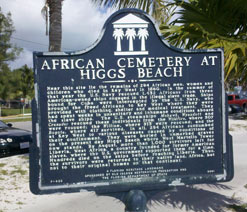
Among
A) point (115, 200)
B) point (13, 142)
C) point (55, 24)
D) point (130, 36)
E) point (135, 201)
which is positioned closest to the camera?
point (135, 201)

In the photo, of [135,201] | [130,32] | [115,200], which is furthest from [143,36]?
[115,200]

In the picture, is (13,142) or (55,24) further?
(13,142)

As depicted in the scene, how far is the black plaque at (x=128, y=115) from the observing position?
2777 mm

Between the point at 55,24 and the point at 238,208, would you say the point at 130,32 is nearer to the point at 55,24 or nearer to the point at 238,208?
the point at 238,208

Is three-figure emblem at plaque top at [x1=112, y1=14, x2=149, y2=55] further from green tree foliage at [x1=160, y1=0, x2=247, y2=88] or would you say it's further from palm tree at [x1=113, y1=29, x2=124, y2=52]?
green tree foliage at [x1=160, y1=0, x2=247, y2=88]

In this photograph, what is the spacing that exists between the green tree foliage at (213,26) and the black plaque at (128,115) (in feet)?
3.60

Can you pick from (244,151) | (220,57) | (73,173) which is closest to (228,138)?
(220,57)

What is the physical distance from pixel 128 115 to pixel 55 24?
401 cm

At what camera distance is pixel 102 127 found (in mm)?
2828

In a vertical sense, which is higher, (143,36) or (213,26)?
(213,26)

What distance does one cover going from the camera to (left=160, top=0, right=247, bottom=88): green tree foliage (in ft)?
13.1

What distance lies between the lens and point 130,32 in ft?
9.43

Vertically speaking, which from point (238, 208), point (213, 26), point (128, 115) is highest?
point (213, 26)

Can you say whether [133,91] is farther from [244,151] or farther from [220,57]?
[244,151]
